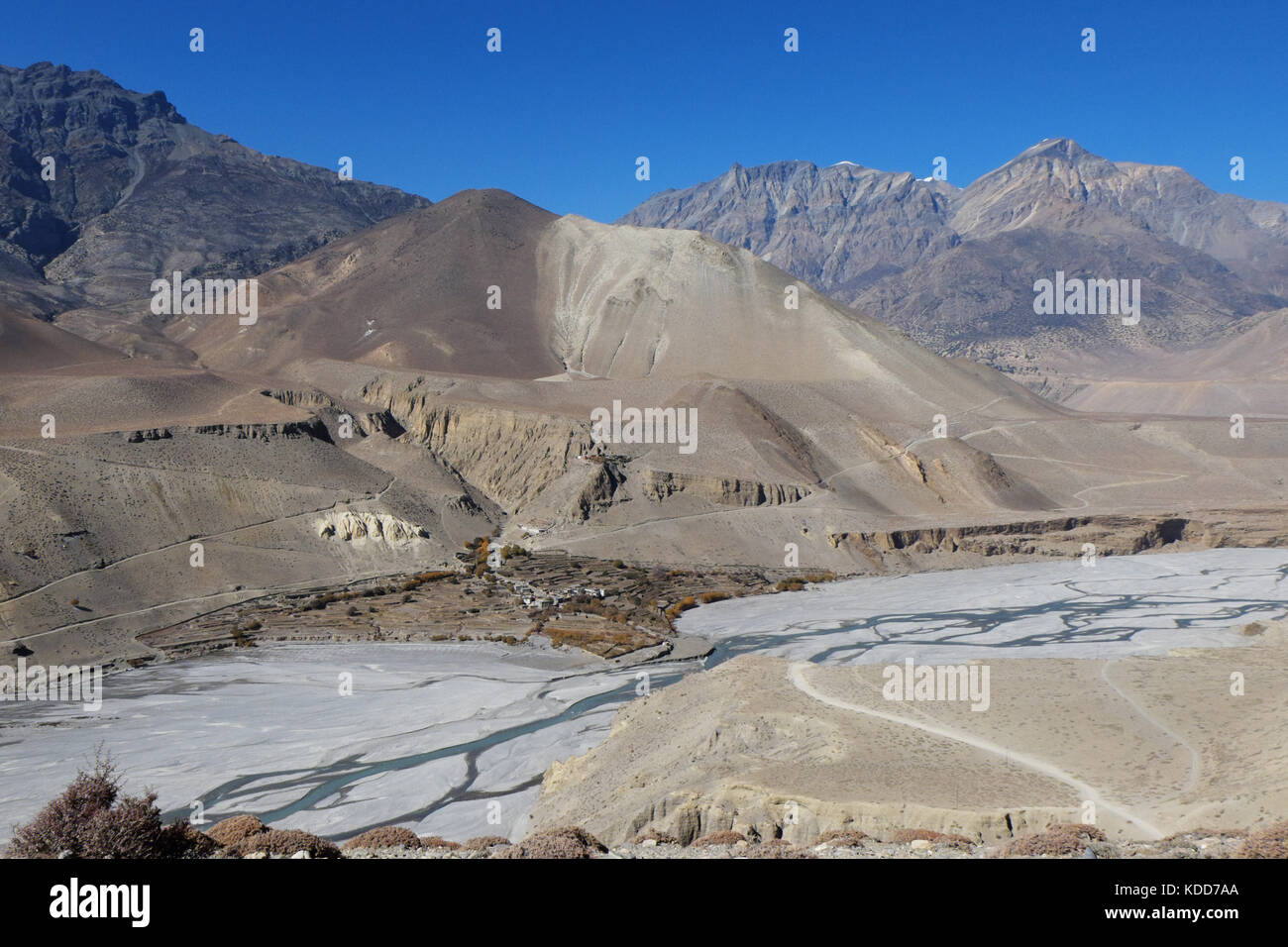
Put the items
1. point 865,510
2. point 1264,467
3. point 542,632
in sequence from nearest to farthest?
point 542,632
point 865,510
point 1264,467

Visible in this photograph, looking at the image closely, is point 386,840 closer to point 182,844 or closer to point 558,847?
point 182,844

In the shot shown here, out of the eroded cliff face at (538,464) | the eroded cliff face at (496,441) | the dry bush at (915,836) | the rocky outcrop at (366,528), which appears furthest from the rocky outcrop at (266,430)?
the dry bush at (915,836)

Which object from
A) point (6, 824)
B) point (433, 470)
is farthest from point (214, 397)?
point (6, 824)

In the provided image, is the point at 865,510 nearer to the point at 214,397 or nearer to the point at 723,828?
the point at 214,397

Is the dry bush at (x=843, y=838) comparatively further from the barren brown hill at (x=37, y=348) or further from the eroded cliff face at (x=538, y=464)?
the barren brown hill at (x=37, y=348)

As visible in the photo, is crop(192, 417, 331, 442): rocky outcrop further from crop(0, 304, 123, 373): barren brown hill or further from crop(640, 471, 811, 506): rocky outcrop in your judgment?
crop(0, 304, 123, 373): barren brown hill
